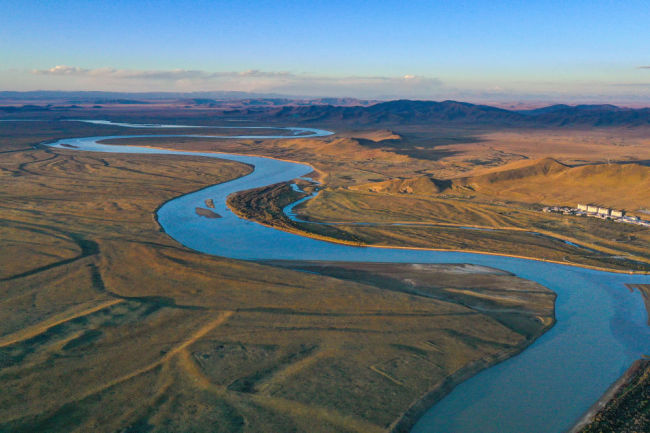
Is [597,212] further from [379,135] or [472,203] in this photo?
[379,135]

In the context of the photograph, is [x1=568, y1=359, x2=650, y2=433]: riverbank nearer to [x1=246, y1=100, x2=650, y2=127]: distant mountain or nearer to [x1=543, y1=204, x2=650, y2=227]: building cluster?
[x1=543, y1=204, x2=650, y2=227]: building cluster

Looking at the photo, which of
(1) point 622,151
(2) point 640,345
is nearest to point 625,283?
(2) point 640,345

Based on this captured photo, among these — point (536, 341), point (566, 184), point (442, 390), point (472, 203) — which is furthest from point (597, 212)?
point (442, 390)

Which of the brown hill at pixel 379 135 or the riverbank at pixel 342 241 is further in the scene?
the brown hill at pixel 379 135

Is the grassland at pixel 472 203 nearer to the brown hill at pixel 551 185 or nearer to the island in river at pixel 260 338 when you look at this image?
the brown hill at pixel 551 185

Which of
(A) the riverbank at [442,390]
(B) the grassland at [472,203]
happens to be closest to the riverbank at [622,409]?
(A) the riverbank at [442,390]

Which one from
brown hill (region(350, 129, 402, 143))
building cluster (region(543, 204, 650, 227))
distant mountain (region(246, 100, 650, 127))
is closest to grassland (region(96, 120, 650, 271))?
building cluster (region(543, 204, 650, 227))

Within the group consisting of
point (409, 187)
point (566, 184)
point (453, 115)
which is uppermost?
point (453, 115)
